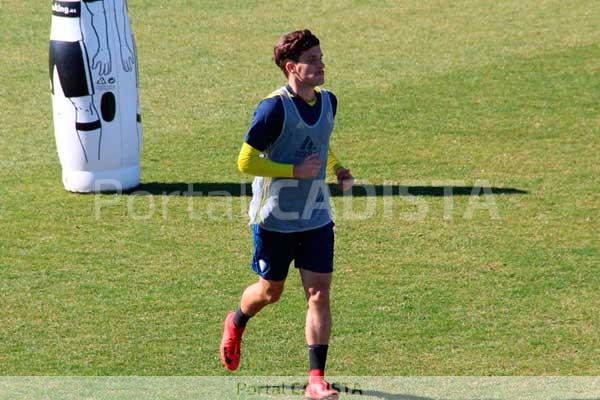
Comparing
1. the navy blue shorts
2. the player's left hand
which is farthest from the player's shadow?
the player's left hand

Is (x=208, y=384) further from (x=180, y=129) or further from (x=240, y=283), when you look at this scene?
(x=180, y=129)

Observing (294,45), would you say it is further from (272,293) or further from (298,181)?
(272,293)

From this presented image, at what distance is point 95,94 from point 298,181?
5.45 metres

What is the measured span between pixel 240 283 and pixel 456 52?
9500 mm

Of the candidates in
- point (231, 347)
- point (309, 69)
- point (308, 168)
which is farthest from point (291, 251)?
point (309, 69)

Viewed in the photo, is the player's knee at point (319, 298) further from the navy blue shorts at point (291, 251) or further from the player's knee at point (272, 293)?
the player's knee at point (272, 293)

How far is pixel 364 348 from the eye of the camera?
8734mm

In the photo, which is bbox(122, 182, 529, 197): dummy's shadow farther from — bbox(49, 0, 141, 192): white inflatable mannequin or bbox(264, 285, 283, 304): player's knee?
bbox(264, 285, 283, 304): player's knee

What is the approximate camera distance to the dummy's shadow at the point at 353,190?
12695 millimetres

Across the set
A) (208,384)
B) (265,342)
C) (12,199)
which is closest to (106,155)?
(12,199)

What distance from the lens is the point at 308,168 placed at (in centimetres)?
735

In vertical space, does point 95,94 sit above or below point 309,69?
below

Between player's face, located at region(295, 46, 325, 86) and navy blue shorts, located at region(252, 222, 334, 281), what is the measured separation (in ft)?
2.91

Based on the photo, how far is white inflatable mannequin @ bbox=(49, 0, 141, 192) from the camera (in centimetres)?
1232
